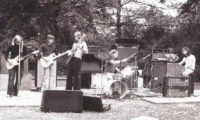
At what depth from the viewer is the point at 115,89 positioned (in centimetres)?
1054

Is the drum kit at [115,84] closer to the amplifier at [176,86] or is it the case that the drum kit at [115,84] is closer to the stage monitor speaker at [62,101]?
the amplifier at [176,86]

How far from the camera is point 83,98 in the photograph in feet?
26.8

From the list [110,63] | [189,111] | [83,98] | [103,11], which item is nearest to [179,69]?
[110,63]

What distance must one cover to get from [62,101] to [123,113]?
3.89 ft

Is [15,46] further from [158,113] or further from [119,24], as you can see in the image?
[119,24]

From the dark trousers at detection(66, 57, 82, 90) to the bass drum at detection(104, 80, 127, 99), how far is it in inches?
45.7

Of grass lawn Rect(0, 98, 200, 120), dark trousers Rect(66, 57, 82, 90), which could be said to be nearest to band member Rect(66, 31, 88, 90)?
dark trousers Rect(66, 57, 82, 90)

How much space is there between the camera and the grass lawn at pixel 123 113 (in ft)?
23.8

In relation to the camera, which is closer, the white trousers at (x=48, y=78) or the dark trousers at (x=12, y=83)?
the dark trousers at (x=12, y=83)

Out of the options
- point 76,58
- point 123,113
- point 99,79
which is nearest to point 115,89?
point 99,79

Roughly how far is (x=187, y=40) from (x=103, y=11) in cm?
491

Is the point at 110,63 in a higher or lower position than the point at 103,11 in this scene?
lower

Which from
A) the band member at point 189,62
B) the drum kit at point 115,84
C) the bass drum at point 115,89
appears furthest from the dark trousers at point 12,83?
the band member at point 189,62

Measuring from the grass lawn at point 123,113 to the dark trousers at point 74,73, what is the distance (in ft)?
3.18
